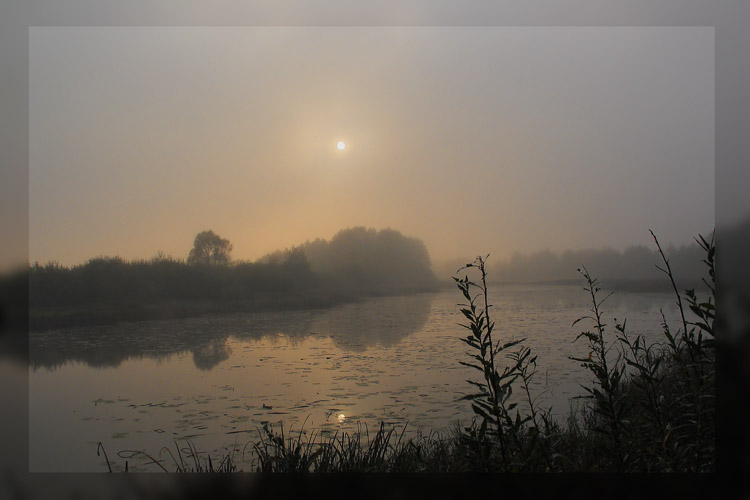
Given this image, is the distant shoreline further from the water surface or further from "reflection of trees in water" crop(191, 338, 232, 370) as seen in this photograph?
"reflection of trees in water" crop(191, 338, 232, 370)

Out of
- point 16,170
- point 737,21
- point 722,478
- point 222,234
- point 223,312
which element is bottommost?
point 722,478

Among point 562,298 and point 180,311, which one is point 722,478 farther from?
point 180,311

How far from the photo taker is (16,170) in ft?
10.3

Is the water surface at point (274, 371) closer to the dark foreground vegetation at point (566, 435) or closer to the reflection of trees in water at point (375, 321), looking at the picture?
the reflection of trees in water at point (375, 321)

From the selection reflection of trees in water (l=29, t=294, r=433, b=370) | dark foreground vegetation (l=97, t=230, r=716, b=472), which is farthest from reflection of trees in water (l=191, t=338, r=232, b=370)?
dark foreground vegetation (l=97, t=230, r=716, b=472)

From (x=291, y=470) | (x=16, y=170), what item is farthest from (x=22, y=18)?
(x=291, y=470)

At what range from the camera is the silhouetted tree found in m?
3.83

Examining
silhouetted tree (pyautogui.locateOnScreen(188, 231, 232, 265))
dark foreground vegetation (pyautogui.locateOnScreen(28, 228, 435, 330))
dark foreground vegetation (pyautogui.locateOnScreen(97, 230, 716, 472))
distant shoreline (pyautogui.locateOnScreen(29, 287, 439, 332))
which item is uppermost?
silhouetted tree (pyautogui.locateOnScreen(188, 231, 232, 265))

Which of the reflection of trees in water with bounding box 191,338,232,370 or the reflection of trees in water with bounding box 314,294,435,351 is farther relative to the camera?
the reflection of trees in water with bounding box 314,294,435,351

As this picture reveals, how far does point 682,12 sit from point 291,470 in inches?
130

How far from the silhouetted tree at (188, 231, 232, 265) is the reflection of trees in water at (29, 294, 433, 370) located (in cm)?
43

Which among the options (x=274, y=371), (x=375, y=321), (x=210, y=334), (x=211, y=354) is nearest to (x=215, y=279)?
(x=210, y=334)

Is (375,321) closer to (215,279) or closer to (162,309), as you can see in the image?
(215,279)

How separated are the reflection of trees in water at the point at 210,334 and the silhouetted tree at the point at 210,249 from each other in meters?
0.43
